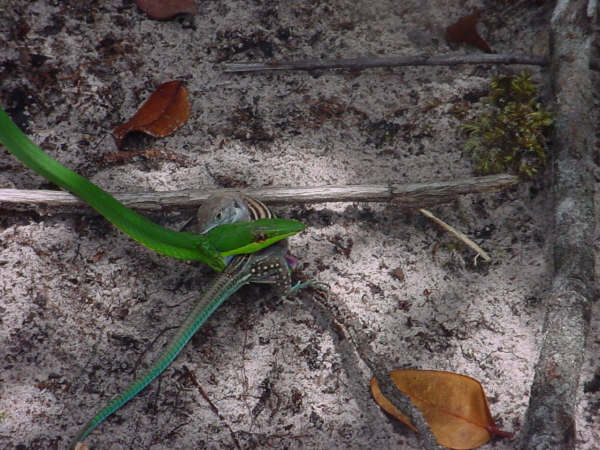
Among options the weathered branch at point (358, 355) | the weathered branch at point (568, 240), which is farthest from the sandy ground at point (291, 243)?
the weathered branch at point (568, 240)

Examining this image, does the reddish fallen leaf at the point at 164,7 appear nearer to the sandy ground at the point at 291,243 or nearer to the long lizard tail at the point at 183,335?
the sandy ground at the point at 291,243

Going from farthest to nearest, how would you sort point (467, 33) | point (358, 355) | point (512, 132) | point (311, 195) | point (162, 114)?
point (467, 33) → point (162, 114) → point (512, 132) → point (311, 195) → point (358, 355)

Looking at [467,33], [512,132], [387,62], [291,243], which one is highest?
[467,33]

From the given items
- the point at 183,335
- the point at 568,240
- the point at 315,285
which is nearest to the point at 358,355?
the point at 315,285

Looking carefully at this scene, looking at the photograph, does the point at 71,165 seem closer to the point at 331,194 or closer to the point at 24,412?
the point at 24,412

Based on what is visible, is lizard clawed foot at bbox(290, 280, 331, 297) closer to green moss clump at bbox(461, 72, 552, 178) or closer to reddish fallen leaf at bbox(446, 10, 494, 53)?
green moss clump at bbox(461, 72, 552, 178)

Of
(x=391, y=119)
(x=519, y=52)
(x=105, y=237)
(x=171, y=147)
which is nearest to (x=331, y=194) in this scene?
(x=391, y=119)

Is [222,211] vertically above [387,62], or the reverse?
[387,62]

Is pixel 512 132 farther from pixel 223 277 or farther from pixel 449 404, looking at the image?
pixel 223 277
